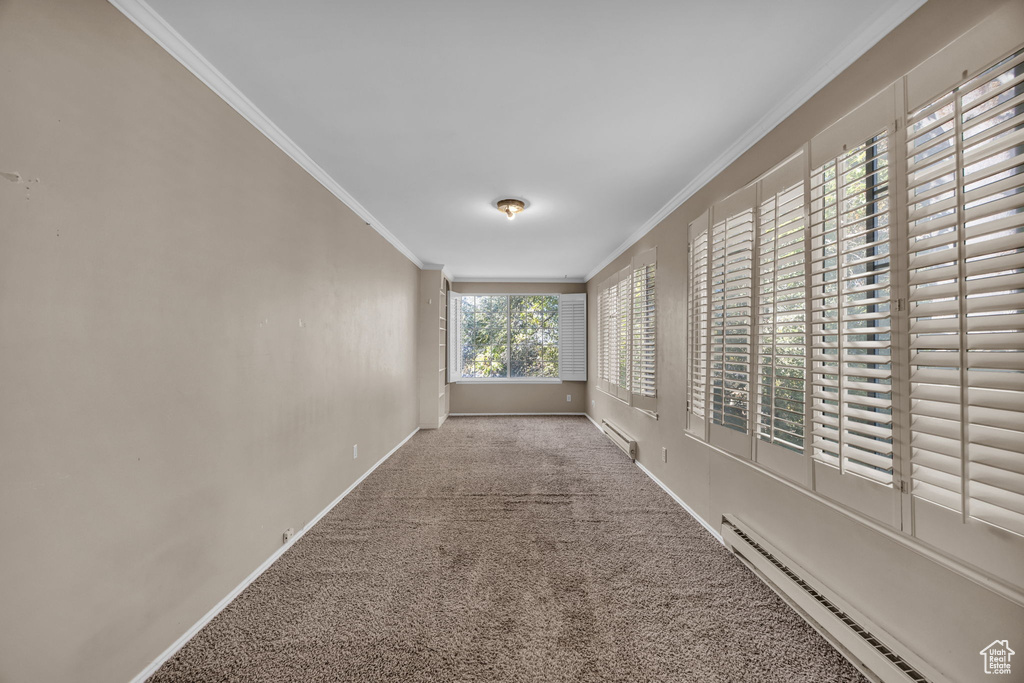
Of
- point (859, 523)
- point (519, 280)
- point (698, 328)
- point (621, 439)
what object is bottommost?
point (621, 439)

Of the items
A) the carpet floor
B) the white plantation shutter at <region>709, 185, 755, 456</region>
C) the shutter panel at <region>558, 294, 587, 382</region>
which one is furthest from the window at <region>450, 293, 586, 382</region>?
the white plantation shutter at <region>709, 185, 755, 456</region>

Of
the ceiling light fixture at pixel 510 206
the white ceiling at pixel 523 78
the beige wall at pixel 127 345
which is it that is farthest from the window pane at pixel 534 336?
the beige wall at pixel 127 345

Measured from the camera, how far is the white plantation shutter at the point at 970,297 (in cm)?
108

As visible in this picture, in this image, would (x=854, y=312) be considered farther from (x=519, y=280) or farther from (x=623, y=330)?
(x=519, y=280)

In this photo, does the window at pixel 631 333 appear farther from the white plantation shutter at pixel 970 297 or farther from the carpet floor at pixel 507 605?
the white plantation shutter at pixel 970 297

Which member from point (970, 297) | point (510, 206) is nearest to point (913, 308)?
point (970, 297)

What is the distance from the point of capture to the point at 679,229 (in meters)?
3.26

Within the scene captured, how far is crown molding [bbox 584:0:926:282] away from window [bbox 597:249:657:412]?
1.02 meters

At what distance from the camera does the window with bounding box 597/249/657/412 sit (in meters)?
3.93

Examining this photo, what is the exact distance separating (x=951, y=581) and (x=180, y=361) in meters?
2.92

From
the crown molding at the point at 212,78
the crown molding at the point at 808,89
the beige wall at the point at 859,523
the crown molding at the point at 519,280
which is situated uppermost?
the crown molding at the point at 212,78

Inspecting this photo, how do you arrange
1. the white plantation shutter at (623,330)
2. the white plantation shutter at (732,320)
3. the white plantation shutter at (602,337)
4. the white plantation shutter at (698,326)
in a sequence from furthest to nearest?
the white plantation shutter at (602,337) < the white plantation shutter at (623,330) < the white plantation shutter at (698,326) < the white plantation shutter at (732,320)

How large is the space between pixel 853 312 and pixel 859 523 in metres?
0.86

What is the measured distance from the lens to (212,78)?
1.79 m
